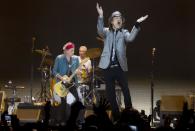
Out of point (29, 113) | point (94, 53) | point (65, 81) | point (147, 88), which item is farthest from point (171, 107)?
point (147, 88)

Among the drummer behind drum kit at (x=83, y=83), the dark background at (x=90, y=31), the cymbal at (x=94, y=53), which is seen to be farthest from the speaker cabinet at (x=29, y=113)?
the dark background at (x=90, y=31)

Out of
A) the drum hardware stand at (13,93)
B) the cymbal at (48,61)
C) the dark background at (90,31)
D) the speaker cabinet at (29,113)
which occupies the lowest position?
the speaker cabinet at (29,113)

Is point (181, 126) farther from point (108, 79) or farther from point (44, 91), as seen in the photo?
point (44, 91)

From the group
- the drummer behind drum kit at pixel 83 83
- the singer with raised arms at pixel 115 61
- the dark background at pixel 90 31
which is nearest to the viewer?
the singer with raised arms at pixel 115 61

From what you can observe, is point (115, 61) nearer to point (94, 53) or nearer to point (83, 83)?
point (83, 83)

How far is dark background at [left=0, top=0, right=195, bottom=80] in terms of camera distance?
1279cm

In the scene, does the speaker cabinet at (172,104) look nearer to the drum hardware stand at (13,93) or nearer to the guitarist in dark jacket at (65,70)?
the guitarist in dark jacket at (65,70)

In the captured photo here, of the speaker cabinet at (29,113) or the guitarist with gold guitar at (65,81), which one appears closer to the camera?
the speaker cabinet at (29,113)

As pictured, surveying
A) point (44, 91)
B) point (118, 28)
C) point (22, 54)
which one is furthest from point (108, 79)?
point (22, 54)

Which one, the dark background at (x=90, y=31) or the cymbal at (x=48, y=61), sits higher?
the dark background at (x=90, y=31)

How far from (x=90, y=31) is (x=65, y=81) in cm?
373

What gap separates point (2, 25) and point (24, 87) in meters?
1.99

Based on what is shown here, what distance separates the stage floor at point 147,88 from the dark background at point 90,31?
17 cm

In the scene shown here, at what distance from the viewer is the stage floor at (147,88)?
1288 centimetres
